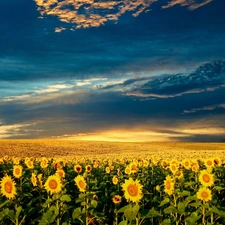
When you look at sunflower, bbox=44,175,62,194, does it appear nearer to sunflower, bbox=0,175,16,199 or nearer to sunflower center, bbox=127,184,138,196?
sunflower, bbox=0,175,16,199

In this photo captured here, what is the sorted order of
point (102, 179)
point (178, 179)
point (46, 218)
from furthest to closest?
point (102, 179) → point (178, 179) → point (46, 218)

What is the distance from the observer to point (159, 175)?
1856cm

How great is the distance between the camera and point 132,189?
7512mm

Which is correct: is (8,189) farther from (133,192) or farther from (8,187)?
(133,192)

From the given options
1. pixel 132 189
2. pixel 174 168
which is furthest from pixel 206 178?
pixel 132 189

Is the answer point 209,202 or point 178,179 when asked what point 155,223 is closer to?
point 178,179

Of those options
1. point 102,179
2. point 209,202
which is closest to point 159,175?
point 102,179

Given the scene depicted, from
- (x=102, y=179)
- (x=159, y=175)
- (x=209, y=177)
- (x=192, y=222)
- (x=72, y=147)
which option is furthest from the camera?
(x=72, y=147)

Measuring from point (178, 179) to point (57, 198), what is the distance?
464 cm

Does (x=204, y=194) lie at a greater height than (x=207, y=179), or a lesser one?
lesser

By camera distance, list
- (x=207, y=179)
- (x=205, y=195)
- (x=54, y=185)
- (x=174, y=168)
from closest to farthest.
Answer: (x=205, y=195)
(x=54, y=185)
(x=207, y=179)
(x=174, y=168)

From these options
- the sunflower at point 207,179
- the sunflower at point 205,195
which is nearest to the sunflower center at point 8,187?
the sunflower at point 205,195

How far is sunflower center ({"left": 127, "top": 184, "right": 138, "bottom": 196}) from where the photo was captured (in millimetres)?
7381

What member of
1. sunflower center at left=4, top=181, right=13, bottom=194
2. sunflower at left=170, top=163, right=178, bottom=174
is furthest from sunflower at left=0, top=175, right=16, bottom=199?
sunflower at left=170, top=163, right=178, bottom=174
